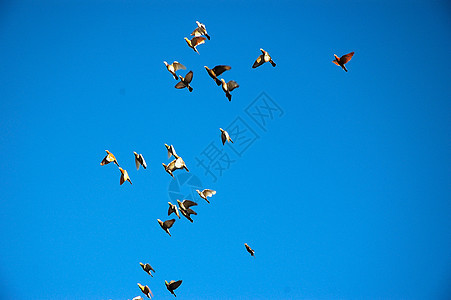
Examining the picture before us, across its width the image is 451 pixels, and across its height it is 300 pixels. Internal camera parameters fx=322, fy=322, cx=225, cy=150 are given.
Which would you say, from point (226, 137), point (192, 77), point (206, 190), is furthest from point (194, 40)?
point (206, 190)

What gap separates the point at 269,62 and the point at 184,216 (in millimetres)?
4844

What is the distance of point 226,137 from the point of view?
8852mm

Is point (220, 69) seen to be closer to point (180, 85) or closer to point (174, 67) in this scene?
point (180, 85)

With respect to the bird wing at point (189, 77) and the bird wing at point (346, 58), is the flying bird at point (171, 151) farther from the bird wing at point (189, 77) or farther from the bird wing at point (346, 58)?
the bird wing at point (346, 58)

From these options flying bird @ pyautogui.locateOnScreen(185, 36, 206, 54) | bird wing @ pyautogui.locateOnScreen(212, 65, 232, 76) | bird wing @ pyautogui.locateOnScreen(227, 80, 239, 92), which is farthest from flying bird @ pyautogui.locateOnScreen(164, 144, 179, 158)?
flying bird @ pyautogui.locateOnScreen(185, 36, 206, 54)

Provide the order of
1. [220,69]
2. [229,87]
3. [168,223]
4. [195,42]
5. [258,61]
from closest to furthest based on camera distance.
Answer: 1. [220,69]
2. [229,87]
3. [195,42]
4. [258,61]
5. [168,223]

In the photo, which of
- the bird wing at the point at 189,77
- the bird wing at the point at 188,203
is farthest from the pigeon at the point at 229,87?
the bird wing at the point at 188,203

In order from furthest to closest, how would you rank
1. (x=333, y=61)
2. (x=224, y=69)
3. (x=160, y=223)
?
(x=160, y=223) → (x=333, y=61) → (x=224, y=69)

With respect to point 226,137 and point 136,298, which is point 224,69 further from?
point 136,298

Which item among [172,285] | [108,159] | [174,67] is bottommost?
[172,285]

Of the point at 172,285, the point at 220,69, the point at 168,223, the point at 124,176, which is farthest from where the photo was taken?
the point at 168,223

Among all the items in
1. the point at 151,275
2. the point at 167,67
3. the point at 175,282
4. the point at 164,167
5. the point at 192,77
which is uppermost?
the point at 167,67

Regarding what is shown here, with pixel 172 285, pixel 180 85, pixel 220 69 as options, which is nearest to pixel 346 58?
pixel 220 69

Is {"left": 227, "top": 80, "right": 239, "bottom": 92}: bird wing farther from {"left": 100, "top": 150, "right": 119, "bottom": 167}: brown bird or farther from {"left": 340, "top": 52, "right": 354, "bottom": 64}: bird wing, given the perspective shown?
{"left": 100, "top": 150, "right": 119, "bottom": 167}: brown bird
